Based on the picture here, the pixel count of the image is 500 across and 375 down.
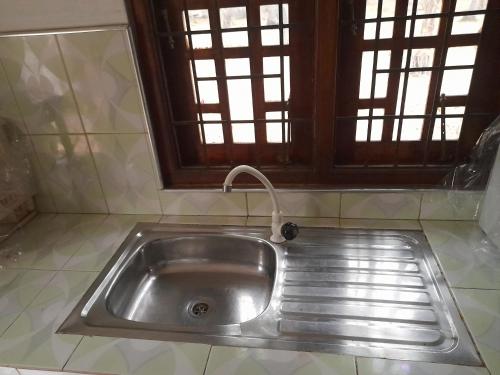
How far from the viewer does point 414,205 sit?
1150 millimetres

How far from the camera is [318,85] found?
1047mm

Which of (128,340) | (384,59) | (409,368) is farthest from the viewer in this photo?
(384,59)

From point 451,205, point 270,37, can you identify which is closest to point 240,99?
point 270,37

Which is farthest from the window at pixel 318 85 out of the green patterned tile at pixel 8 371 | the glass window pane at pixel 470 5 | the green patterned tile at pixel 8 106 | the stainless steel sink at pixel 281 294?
the green patterned tile at pixel 8 371

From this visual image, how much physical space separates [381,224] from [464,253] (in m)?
0.25

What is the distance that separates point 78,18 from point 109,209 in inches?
26.2

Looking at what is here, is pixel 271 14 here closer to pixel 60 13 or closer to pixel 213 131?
pixel 213 131

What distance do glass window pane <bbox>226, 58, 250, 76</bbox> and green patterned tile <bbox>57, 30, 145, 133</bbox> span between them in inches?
11.7

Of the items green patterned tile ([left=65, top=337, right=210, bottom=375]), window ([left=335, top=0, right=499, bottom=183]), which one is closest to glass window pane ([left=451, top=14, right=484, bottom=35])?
window ([left=335, top=0, right=499, bottom=183])

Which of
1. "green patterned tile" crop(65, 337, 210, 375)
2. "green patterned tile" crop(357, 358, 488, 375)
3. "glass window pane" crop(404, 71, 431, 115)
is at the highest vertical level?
"glass window pane" crop(404, 71, 431, 115)

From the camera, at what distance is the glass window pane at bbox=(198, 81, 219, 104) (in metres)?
1.14

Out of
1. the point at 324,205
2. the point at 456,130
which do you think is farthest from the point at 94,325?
the point at 456,130

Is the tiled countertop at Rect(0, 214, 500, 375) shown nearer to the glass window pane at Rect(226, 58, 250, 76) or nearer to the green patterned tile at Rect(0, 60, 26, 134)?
the green patterned tile at Rect(0, 60, 26, 134)

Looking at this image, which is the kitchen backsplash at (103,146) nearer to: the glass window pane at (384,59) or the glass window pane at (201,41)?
the glass window pane at (201,41)
